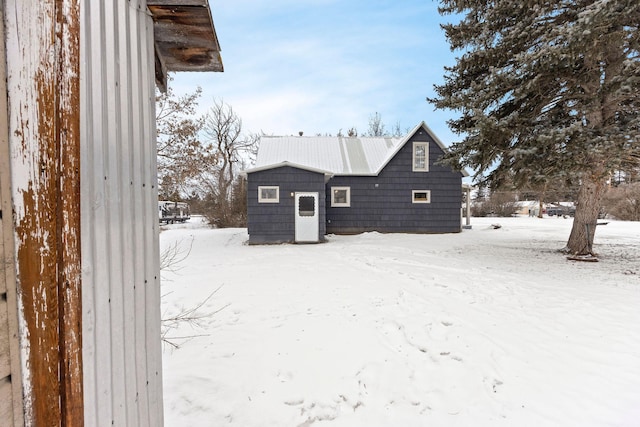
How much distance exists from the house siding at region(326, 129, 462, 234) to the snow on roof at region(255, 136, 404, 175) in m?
0.55

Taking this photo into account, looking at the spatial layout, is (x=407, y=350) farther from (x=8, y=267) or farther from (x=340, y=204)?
(x=340, y=204)

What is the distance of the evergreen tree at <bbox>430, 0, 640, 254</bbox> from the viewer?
5766 mm

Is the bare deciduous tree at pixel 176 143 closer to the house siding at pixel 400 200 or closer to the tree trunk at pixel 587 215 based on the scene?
the house siding at pixel 400 200

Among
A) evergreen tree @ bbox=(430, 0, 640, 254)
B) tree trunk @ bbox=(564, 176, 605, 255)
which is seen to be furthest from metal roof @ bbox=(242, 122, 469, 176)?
tree trunk @ bbox=(564, 176, 605, 255)

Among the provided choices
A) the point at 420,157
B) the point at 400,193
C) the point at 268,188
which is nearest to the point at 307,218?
the point at 268,188

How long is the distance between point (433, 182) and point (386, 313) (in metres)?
10.8

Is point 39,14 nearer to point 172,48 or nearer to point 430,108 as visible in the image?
point 172,48

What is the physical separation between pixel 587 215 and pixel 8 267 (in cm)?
1030

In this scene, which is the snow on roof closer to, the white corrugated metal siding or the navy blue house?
the navy blue house

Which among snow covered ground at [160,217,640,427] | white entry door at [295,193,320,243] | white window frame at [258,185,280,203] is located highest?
white window frame at [258,185,280,203]

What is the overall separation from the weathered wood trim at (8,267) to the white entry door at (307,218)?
9.92 meters

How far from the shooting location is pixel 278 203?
10.8 m

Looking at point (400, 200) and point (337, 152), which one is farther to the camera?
point (337, 152)

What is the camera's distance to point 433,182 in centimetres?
1348
